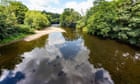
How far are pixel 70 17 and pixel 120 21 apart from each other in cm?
4765

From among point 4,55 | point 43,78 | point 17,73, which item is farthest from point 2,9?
point 43,78

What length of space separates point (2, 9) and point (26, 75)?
89.9ft

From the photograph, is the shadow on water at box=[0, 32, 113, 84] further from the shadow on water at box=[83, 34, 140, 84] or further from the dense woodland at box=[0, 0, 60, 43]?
the dense woodland at box=[0, 0, 60, 43]

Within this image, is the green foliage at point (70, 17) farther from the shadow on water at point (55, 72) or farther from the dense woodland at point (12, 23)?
the shadow on water at point (55, 72)

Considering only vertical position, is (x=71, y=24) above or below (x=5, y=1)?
below

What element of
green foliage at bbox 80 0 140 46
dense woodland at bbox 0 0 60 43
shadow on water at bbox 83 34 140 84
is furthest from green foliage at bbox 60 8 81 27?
shadow on water at bbox 83 34 140 84

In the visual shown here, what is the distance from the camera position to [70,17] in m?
72.1

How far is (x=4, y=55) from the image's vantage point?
17.3 metres

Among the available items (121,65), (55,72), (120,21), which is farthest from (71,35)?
(55,72)

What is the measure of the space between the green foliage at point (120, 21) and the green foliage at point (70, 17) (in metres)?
36.0

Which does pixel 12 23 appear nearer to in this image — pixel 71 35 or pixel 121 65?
pixel 71 35

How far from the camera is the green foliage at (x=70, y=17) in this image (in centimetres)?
7288

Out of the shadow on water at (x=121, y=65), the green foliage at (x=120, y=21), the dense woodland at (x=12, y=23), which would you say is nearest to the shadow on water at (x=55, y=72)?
the shadow on water at (x=121, y=65)

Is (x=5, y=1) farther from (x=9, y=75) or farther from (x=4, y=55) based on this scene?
(x=9, y=75)
